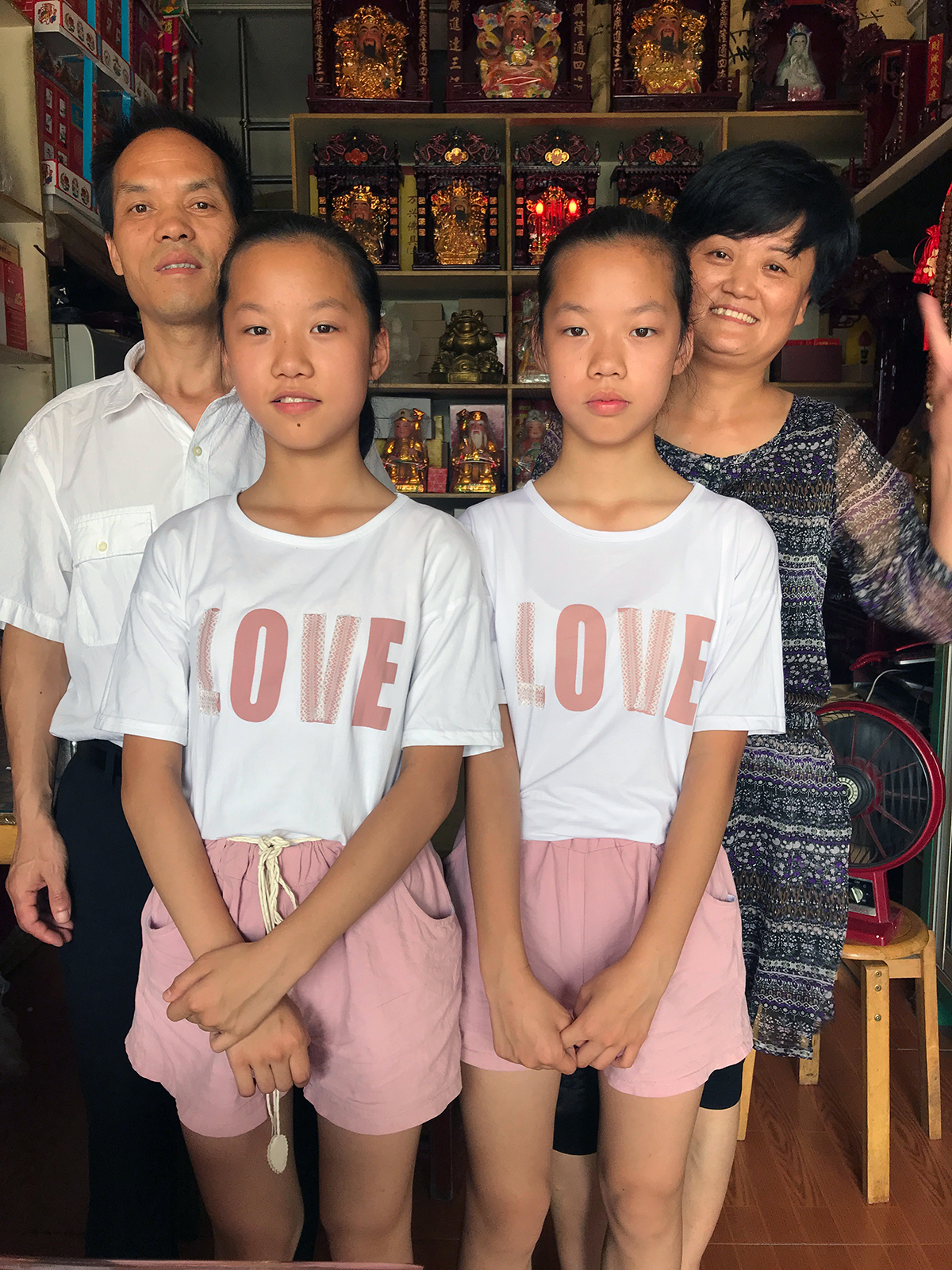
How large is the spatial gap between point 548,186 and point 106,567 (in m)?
2.50

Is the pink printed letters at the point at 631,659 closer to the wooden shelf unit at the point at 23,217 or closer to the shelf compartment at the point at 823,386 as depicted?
the wooden shelf unit at the point at 23,217

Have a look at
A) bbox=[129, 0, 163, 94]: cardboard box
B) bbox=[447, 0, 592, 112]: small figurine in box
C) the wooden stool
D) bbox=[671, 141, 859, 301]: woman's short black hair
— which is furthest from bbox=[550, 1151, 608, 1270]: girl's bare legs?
bbox=[129, 0, 163, 94]: cardboard box

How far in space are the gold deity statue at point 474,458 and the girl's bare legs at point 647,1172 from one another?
2.45 meters

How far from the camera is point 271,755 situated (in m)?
0.88

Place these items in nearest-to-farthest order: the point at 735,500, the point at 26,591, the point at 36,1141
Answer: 1. the point at 735,500
2. the point at 26,591
3. the point at 36,1141

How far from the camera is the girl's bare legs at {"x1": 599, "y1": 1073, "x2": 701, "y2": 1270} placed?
0.92 m

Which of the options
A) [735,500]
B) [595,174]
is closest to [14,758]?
[735,500]

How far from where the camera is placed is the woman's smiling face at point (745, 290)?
1105mm

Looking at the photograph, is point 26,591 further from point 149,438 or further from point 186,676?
point 186,676

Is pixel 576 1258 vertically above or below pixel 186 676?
below

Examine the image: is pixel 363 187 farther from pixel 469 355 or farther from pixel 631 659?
pixel 631 659

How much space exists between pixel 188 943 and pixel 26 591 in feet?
1.66

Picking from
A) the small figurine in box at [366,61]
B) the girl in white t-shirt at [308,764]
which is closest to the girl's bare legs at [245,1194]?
the girl in white t-shirt at [308,764]

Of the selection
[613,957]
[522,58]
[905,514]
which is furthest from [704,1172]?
[522,58]
